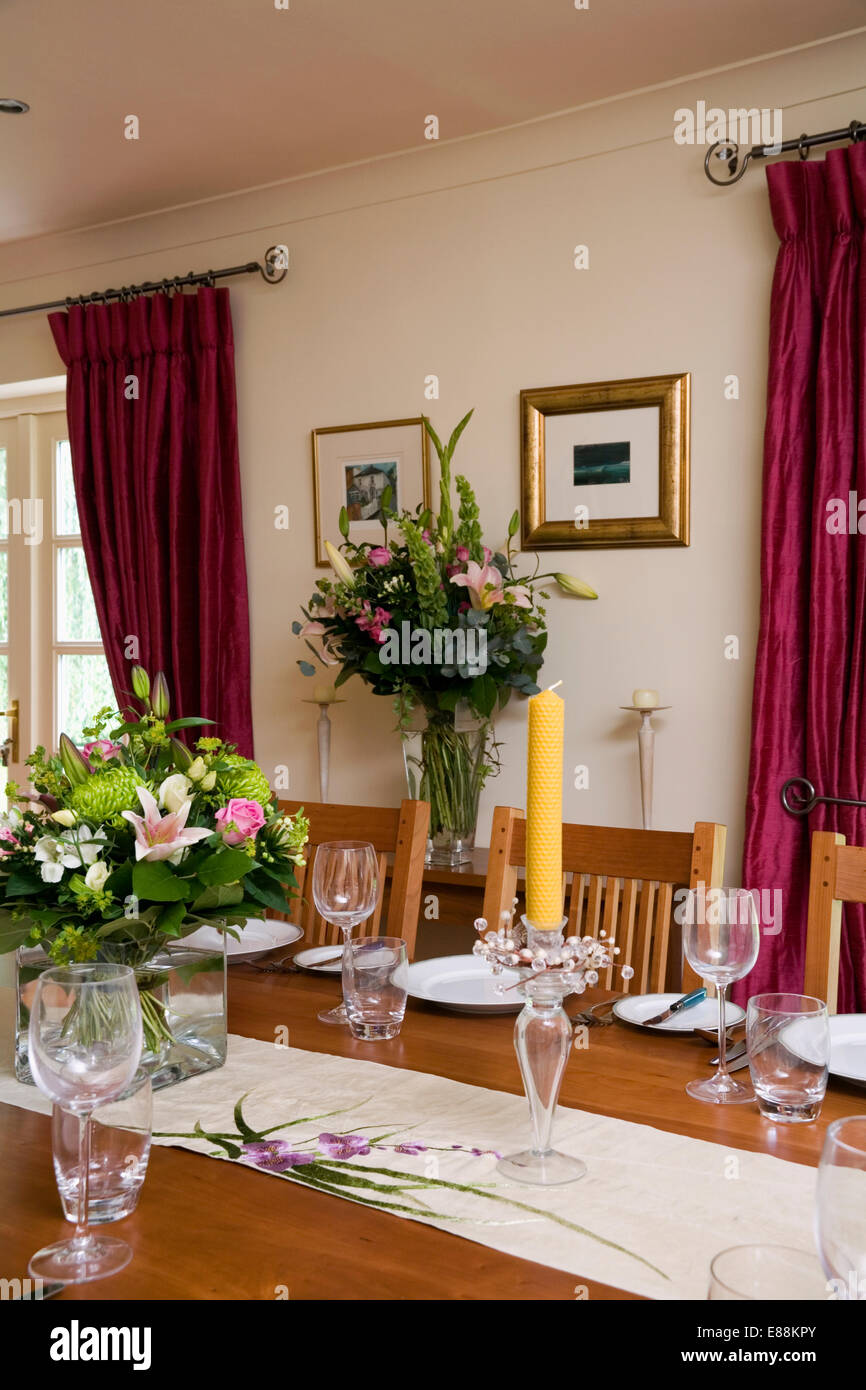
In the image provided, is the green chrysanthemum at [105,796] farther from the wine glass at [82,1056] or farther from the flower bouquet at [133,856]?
the wine glass at [82,1056]

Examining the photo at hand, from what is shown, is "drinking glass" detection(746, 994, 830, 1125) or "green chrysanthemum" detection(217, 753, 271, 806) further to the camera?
"green chrysanthemum" detection(217, 753, 271, 806)

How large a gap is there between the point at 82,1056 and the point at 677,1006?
0.88m

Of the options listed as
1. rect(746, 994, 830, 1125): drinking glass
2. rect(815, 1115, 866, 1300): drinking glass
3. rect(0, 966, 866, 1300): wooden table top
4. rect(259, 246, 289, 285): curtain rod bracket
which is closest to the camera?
rect(815, 1115, 866, 1300): drinking glass

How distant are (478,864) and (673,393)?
1287mm

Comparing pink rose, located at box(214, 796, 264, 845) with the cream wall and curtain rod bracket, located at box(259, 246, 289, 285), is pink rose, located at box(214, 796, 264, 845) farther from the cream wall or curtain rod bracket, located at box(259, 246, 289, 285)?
curtain rod bracket, located at box(259, 246, 289, 285)

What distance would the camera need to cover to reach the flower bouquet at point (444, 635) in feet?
9.45

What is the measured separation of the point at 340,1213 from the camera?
1.02 metres

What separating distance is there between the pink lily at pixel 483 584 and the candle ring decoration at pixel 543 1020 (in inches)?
72.0

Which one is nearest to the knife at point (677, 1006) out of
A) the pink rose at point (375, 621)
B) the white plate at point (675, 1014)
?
the white plate at point (675, 1014)

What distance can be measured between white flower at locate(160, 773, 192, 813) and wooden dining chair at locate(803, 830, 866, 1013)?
0.90m

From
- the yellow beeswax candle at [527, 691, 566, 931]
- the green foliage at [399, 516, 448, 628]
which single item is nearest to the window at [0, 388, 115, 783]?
the green foliage at [399, 516, 448, 628]

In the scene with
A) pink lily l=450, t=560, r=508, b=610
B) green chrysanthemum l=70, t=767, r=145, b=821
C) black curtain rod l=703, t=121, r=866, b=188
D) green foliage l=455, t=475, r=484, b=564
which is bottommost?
green chrysanthemum l=70, t=767, r=145, b=821

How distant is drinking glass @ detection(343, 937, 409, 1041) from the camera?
147cm
